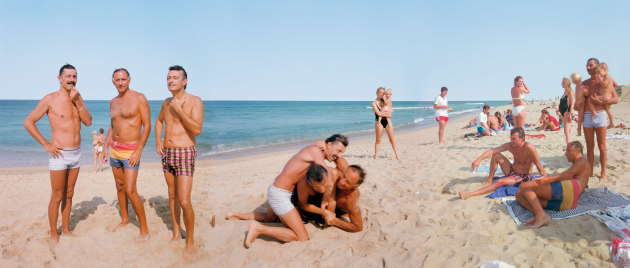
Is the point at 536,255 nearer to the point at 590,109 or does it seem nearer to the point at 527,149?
the point at 527,149

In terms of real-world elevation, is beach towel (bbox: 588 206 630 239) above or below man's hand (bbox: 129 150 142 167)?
below

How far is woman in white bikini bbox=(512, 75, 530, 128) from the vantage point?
8.31m

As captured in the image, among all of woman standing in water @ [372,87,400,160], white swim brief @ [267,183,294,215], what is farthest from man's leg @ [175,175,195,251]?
woman standing in water @ [372,87,400,160]

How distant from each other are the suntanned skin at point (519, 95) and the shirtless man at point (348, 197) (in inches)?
240

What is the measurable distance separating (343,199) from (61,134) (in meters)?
3.36

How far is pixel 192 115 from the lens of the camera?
387 centimetres

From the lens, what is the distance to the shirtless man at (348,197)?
3873 millimetres

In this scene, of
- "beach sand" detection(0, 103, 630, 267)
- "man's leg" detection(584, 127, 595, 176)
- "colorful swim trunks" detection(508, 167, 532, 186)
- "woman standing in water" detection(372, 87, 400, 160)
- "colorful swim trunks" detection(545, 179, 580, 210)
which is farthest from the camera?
"woman standing in water" detection(372, 87, 400, 160)

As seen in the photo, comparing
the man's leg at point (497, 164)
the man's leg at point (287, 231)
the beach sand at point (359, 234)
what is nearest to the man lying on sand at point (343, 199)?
the beach sand at point (359, 234)

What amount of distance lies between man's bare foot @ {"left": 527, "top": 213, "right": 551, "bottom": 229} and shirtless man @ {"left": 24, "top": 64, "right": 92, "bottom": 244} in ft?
17.4

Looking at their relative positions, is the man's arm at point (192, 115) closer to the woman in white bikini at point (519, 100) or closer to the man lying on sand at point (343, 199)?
the man lying on sand at point (343, 199)

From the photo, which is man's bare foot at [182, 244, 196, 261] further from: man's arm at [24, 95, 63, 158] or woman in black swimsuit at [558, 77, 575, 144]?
woman in black swimsuit at [558, 77, 575, 144]

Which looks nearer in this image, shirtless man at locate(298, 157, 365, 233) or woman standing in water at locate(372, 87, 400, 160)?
shirtless man at locate(298, 157, 365, 233)

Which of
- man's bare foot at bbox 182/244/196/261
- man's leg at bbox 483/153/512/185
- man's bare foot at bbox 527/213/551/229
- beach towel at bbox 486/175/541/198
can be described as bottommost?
man's bare foot at bbox 182/244/196/261
